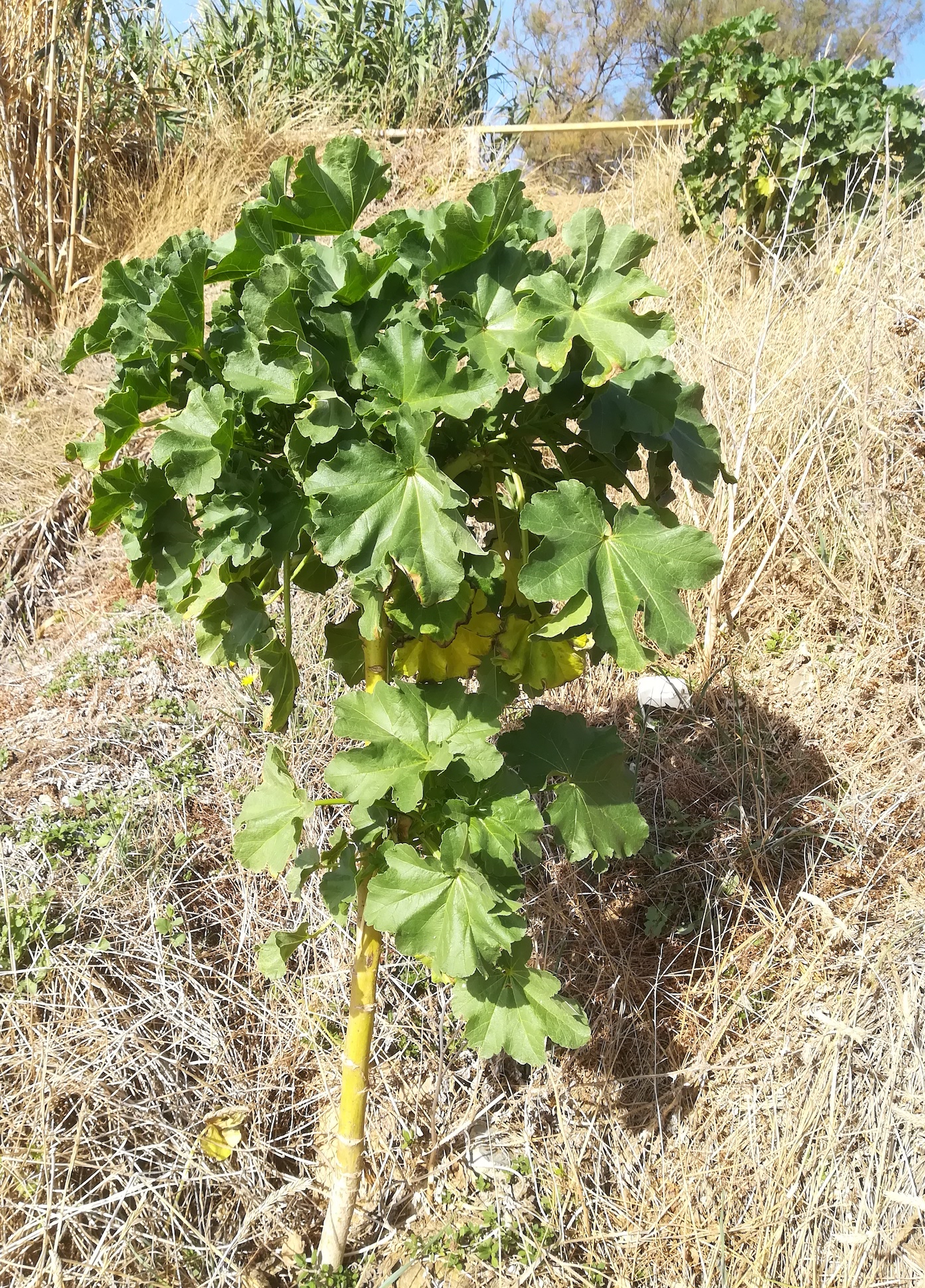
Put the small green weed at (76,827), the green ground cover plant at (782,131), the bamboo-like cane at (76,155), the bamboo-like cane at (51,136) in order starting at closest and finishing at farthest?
the small green weed at (76,827) → the green ground cover plant at (782,131) → the bamboo-like cane at (51,136) → the bamboo-like cane at (76,155)

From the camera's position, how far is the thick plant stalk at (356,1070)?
1341 mm

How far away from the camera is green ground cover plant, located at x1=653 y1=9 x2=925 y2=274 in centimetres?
411

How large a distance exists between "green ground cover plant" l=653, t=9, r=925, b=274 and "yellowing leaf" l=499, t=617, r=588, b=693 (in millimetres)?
3563

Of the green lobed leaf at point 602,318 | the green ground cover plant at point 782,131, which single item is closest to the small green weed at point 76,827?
the green lobed leaf at point 602,318

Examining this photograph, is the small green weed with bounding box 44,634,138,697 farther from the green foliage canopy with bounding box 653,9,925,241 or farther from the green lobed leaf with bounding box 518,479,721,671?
the green foliage canopy with bounding box 653,9,925,241

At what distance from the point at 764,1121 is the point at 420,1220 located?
70 cm

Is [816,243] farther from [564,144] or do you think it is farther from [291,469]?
[564,144]

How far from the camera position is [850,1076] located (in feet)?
5.51

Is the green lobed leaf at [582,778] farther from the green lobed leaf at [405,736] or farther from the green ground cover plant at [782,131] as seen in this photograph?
the green ground cover plant at [782,131]

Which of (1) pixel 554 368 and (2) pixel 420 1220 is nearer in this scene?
(1) pixel 554 368

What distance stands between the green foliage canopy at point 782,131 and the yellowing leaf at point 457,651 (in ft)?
11.9

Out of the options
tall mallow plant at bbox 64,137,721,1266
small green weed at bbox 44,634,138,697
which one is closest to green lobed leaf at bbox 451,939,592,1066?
tall mallow plant at bbox 64,137,721,1266

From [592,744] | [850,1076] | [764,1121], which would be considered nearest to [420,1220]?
[764,1121]

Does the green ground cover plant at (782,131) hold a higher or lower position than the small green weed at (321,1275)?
higher
